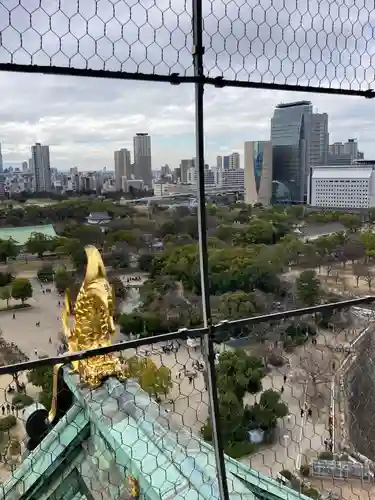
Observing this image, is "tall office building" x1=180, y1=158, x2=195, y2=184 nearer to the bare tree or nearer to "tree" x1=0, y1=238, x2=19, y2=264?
the bare tree

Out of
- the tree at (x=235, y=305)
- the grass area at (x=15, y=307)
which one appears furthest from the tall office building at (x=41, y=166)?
the grass area at (x=15, y=307)

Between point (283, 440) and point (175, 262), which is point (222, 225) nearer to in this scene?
point (175, 262)

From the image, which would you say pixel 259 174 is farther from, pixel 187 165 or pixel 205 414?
pixel 187 165

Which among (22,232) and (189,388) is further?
(22,232)

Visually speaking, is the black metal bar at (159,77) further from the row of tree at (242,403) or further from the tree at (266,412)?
the tree at (266,412)

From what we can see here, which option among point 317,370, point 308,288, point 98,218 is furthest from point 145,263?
point 317,370

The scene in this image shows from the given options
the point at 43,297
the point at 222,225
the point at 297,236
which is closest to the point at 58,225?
the point at 43,297
